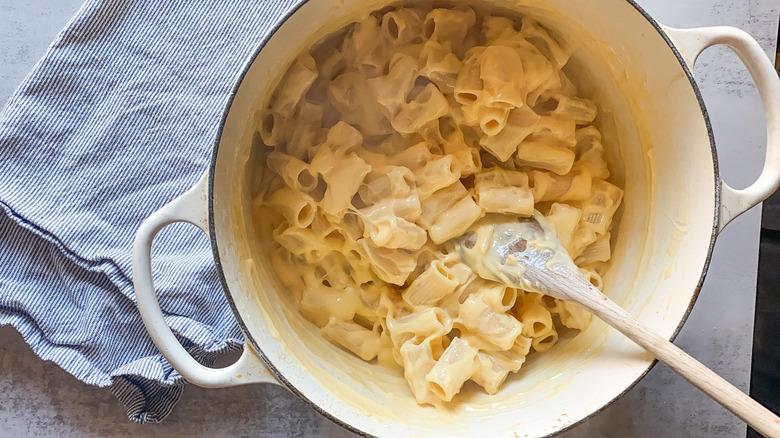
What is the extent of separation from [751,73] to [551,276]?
459 millimetres

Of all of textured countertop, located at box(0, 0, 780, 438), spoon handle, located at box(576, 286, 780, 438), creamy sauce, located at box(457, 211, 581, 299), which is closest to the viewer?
spoon handle, located at box(576, 286, 780, 438)

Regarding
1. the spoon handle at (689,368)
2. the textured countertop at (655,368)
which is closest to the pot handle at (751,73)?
the spoon handle at (689,368)

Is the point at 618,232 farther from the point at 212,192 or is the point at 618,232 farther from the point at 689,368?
the point at 212,192

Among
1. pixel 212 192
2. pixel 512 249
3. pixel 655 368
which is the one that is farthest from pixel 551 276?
pixel 212 192

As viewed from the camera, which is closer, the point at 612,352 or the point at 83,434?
the point at 612,352

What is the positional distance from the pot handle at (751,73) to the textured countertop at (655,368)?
37 centimetres

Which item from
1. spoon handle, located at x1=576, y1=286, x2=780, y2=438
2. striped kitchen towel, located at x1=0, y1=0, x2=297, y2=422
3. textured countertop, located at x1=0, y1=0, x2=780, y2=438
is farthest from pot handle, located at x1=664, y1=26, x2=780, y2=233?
striped kitchen towel, located at x1=0, y1=0, x2=297, y2=422

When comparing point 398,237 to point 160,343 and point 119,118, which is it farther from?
point 119,118

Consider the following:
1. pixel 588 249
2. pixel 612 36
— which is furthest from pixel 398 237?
pixel 612 36

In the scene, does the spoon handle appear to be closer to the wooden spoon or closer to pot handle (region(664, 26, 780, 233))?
the wooden spoon

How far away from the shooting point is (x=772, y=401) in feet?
4.91

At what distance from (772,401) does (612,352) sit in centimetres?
67

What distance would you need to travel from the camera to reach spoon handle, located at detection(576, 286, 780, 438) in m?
0.89

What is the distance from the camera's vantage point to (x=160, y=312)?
98cm
